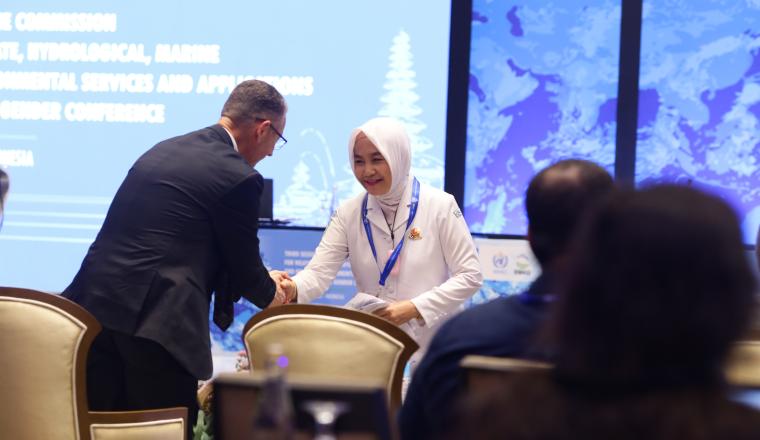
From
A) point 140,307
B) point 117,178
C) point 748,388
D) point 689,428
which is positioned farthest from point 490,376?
point 117,178

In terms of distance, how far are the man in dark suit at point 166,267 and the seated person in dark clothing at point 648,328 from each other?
225 cm

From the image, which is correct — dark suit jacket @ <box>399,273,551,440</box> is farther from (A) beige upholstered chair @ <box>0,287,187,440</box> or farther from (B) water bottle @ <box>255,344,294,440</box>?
(A) beige upholstered chair @ <box>0,287,187,440</box>

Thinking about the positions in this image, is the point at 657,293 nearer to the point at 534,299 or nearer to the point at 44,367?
the point at 534,299

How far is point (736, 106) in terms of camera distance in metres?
5.47

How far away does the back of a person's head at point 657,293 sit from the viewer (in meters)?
0.95

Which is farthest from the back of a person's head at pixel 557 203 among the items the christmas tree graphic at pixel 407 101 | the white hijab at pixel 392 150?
the christmas tree graphic at pixel 407 101

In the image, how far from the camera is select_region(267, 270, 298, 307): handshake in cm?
361

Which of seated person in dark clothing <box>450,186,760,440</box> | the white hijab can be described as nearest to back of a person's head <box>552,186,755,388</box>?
seated person in dark clothing <box>450,186,760,440</box>

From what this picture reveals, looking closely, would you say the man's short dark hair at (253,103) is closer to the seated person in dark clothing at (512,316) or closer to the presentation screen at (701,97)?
the seated person in dark clothing at (512,316)

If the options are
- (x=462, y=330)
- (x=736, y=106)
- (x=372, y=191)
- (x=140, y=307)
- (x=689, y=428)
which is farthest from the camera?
(x=736, y=106)

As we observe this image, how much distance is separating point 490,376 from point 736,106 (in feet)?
14.7

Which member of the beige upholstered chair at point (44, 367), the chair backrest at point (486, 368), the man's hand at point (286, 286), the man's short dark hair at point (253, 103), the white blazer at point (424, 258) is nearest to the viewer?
the chair backrest at point (486, 368)

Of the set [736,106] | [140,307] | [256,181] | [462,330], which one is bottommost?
[140,307]

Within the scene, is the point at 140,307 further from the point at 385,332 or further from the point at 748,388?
the point at 748,388
